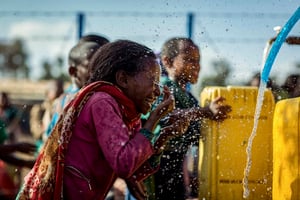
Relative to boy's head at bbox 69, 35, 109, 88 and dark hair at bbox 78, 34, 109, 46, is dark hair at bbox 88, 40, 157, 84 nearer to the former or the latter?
boy's head at bbox 69, 35, 109, 88

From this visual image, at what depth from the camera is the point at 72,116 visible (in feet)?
8.43

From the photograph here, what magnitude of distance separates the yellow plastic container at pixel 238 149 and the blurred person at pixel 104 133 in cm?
108

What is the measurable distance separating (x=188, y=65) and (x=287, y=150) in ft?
3.95

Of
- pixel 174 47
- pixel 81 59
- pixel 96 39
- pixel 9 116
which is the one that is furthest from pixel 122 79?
pixel 9 116

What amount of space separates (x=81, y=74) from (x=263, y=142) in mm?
1517

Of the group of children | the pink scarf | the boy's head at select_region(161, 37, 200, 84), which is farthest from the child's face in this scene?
the pink scarf

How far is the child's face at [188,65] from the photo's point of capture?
13.5 ft

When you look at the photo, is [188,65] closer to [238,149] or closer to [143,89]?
[238,149]

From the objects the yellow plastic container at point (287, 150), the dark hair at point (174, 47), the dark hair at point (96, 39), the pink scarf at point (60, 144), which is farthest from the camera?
the dark hair at point (96, 39)

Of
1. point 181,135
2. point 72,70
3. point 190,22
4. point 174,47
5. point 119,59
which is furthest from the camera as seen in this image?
point 190,22

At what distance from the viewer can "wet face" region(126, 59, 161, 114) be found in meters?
2.62

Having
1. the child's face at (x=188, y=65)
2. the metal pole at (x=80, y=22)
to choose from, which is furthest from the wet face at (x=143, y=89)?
the metal pole at (x=80, y=22)

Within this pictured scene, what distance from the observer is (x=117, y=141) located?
239 centimetres

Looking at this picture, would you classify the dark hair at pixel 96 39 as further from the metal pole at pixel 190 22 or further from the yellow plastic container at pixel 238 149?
the metal pole at pixel 190 22
